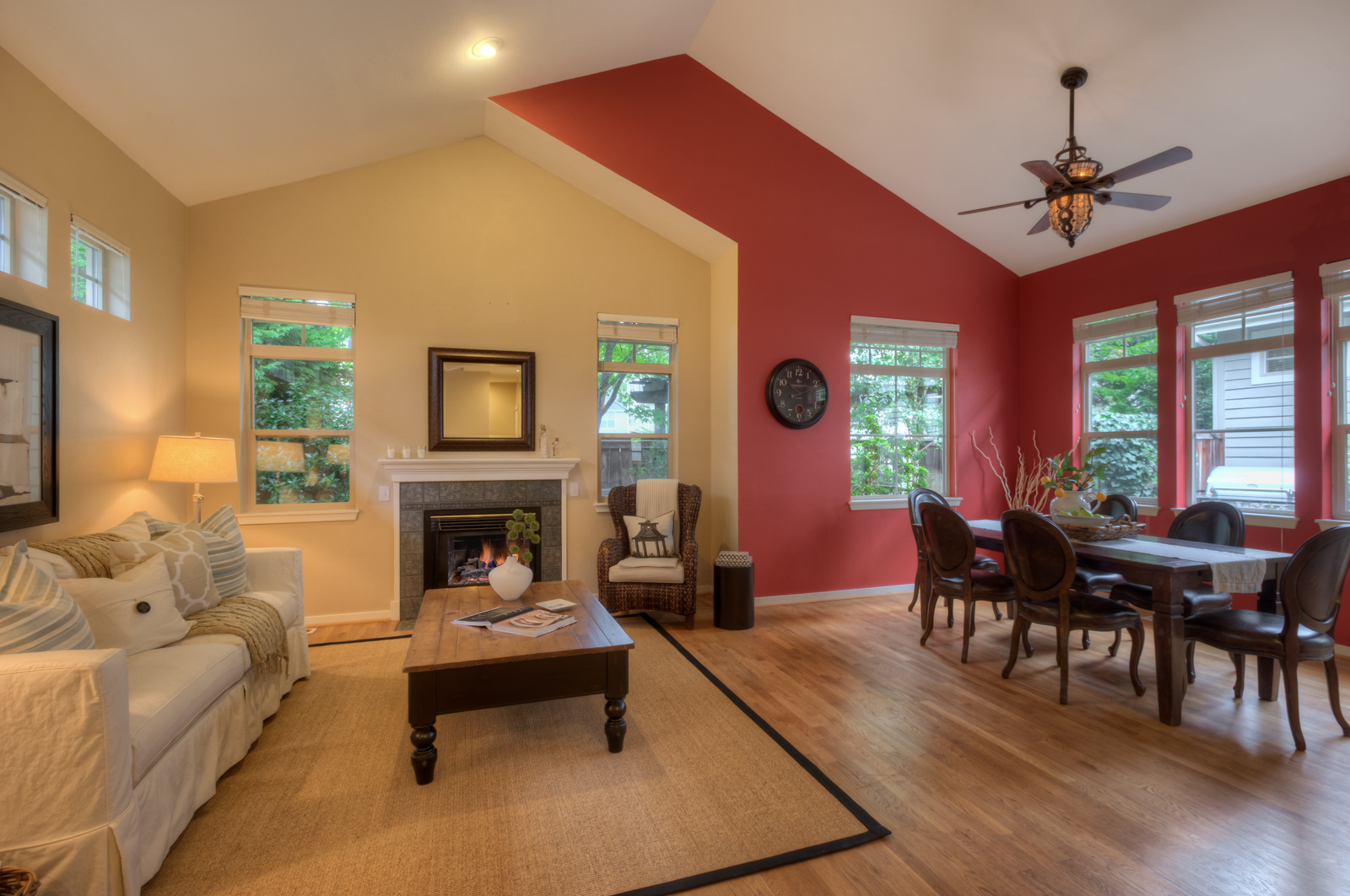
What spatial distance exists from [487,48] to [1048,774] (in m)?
4.67

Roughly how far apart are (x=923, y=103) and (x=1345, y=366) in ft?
10.2

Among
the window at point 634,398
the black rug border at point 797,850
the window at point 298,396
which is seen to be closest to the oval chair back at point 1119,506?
the black rug border at point 797,850

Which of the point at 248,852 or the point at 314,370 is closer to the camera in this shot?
the point at 248,852

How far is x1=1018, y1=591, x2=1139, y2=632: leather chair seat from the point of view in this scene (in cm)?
307

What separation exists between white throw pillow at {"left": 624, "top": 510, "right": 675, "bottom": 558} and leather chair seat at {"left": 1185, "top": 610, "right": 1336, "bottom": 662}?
3072 mm

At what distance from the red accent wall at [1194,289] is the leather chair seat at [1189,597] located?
3.65 ft

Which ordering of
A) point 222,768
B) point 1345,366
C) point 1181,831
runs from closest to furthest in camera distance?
point 1181,831
point 222,768
point 1345,366

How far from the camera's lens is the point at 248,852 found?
1921 mm

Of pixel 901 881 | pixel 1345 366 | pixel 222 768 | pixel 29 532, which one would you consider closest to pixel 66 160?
pixel 29 532

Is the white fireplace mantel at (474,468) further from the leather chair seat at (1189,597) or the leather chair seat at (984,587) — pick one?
the leather chair seat at (1189,597)

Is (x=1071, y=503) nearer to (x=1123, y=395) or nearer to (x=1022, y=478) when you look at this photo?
(x=1123, y=395)

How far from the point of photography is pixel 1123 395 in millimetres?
5062

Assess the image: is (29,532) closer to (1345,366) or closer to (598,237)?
(598,237)

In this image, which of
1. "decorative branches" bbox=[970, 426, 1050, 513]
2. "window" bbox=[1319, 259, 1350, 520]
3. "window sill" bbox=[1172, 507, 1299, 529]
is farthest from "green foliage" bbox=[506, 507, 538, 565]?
"window" bbox=[1319, 259, 1350, 520]
